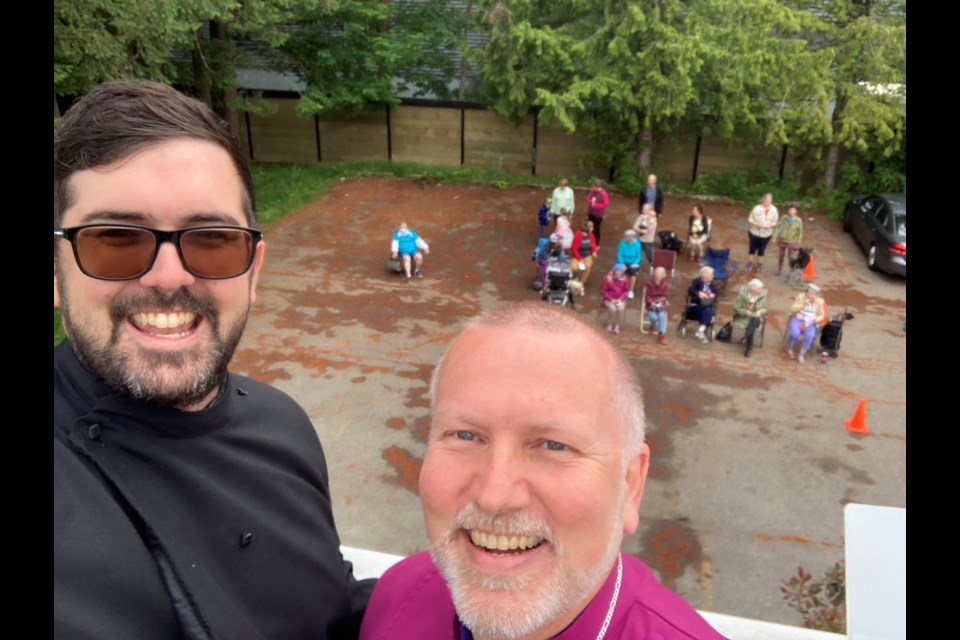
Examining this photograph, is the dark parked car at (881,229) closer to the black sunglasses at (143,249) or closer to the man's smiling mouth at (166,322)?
the black sunglasses at (143,249)

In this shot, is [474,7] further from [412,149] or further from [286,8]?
[286,8]

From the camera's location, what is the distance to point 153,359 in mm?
1720

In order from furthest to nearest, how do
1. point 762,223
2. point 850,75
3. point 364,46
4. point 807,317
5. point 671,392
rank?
1. point 364,46
2. point 850,75
3. point 762,223
4. point 807,317
5. point 671,392

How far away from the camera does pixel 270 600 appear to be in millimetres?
1946

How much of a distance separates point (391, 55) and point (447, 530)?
18.3 metres

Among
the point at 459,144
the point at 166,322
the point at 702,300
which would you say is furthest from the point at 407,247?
the point at 166,322

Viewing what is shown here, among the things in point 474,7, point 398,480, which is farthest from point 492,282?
point 474,7

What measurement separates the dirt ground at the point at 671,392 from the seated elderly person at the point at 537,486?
469cm

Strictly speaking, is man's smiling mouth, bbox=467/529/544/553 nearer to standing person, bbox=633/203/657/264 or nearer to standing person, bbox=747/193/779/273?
standing person, bbox=633/203/657/264

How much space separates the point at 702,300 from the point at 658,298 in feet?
2.25

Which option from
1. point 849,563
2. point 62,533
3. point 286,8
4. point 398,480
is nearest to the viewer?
point 62,533

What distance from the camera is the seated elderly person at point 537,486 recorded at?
1.58m

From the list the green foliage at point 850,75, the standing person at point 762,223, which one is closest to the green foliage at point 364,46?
the green foliage at point 850,75

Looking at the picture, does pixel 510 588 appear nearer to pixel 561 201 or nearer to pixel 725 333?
pixel 725 333
